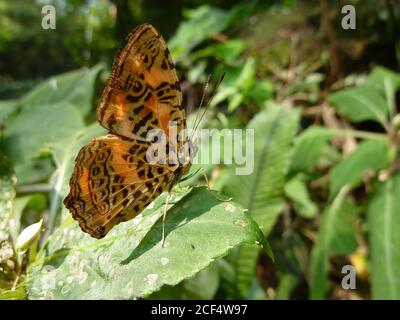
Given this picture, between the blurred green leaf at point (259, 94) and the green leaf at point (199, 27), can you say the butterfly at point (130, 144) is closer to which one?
the blurred green leaf at point (259, 94)

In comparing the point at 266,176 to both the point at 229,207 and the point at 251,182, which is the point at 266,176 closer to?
the point at 251,182

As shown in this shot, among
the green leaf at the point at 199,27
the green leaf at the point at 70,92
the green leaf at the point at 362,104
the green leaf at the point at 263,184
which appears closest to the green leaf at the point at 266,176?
the green leaf at the point at 263,184

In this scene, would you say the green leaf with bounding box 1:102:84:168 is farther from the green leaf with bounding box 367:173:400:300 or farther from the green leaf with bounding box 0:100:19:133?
the green leaf with bounding box 367:173:400:300

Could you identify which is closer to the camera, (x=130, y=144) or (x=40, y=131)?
(x=130, y=144)

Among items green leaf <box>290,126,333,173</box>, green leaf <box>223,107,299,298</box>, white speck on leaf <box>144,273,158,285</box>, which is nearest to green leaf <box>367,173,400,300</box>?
green leaf <box>290,126,333,173</box>

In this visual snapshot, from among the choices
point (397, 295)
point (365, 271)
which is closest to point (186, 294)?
point (397, 295)

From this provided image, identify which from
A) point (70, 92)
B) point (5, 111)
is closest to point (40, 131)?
point (70, 92)
